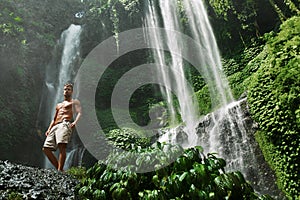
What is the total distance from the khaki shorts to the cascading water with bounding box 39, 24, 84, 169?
8928mm

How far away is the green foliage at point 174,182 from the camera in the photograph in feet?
7.51

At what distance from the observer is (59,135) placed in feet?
18.1

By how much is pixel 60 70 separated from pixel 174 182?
15.5m

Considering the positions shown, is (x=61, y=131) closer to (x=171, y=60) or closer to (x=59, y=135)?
(x=59, y=135)

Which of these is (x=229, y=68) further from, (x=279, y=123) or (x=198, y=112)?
(x=279, y=123)

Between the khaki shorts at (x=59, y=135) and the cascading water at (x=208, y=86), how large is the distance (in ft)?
13.8

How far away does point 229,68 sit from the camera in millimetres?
12211

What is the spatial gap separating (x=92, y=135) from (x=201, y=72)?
5893 millimetres

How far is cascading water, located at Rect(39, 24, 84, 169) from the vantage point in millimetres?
14844

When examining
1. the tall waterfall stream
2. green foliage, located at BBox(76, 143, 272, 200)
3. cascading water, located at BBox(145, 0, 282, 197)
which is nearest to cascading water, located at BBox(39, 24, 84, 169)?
the tall waterfall stream

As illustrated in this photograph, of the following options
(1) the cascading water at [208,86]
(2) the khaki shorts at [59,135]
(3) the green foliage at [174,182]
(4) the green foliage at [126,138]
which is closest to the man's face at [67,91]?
(2) the khaki shorts at [59,135]

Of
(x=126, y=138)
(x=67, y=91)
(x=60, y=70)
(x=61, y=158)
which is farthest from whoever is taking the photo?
(x=60, y=70)

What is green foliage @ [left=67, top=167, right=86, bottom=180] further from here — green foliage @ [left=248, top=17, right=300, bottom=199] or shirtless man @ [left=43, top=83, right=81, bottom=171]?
green foliage @ [left=248, top=17, right=300, bottom=199]

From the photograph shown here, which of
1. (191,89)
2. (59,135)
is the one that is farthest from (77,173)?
(191,89)
